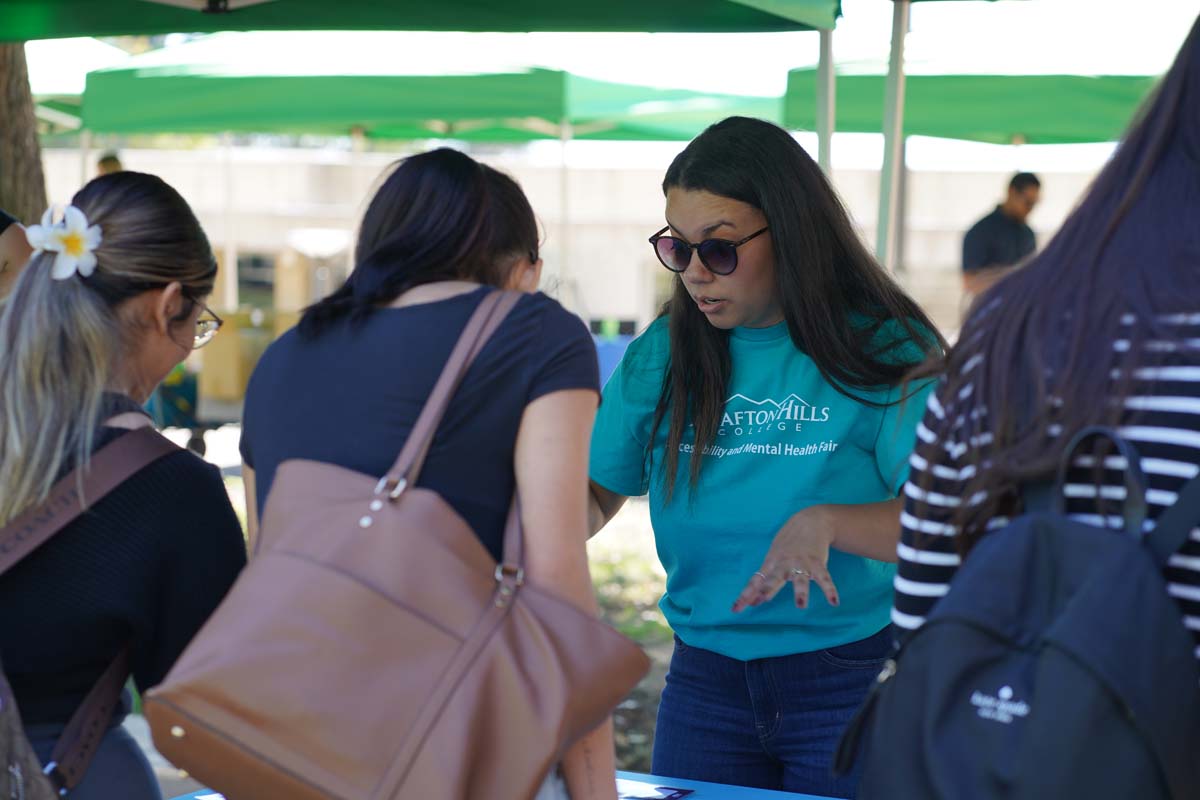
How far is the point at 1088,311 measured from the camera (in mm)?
1088

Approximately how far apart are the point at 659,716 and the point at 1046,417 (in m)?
1.19

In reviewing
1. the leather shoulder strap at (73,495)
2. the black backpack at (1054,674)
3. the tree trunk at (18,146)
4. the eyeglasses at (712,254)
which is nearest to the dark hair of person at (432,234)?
the leather shoulder strap at (73,495)

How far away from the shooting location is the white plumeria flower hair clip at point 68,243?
5.18ft

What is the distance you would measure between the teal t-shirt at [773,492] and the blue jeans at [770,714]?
0.08ft

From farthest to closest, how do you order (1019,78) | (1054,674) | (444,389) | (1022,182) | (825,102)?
(1022,182)
(1019,78)
(825,102)
(444,389)
(1054,674)

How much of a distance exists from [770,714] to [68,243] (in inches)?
45.1

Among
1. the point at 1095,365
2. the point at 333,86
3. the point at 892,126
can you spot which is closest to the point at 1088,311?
the point at 1095,365

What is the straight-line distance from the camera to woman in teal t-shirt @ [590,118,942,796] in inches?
76.8

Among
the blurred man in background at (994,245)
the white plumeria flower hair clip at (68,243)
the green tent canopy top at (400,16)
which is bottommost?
the blurred man in background at (994,245)

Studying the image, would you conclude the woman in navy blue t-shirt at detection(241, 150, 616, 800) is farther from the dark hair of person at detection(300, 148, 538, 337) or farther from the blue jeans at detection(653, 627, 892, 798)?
the blue jeans at detection(653, 627, 892, 798)

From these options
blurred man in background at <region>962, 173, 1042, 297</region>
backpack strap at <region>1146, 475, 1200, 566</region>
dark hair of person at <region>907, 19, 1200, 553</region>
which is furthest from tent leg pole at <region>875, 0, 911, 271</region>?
blurred man in background at <region>962, 173, 1042, 297</region>

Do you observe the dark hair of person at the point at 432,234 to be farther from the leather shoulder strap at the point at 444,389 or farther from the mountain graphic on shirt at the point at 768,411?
the mountain graphic on shirt at the point at 768,411

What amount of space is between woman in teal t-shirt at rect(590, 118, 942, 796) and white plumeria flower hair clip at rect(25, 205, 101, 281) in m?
0.86

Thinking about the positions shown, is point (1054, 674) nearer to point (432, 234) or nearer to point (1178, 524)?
point (1178, 524)
